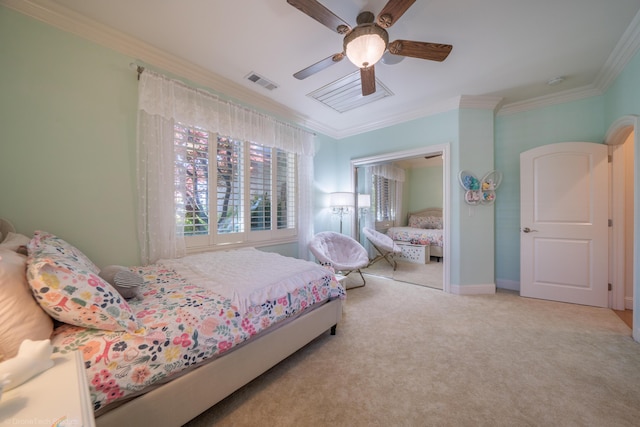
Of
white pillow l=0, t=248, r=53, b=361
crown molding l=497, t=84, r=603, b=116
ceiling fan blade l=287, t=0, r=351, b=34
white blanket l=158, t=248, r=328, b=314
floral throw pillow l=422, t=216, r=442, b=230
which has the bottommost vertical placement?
white blanket l=158, t=248, r=328, b=314

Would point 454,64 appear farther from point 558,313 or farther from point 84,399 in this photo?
point 84,399

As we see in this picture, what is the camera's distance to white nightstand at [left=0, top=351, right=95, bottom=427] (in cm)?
53

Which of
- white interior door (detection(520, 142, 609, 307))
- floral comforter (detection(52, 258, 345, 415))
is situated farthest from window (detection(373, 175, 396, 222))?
floral comforter (detection(52, 258, 345, 415))

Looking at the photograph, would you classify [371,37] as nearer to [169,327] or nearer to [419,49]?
[419,49]

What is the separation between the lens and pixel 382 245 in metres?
4.04

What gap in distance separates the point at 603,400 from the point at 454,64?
2.93 meters

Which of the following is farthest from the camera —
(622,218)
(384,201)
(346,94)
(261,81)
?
(384,201)

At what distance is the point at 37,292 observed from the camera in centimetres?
96

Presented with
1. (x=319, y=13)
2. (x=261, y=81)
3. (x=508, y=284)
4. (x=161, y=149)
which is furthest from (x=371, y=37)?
(x=508, y=284)

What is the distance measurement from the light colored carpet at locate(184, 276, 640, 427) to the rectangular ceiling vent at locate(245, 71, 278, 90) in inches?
113

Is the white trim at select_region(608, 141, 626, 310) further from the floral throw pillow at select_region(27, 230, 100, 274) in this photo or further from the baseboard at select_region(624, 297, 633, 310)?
the floral throw pillow at select_region(27, 230, 100, 274)

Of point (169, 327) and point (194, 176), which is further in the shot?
point (194, 176)

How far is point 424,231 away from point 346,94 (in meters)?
2.66

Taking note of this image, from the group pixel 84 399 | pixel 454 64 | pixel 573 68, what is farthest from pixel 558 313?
pixel 84 399
